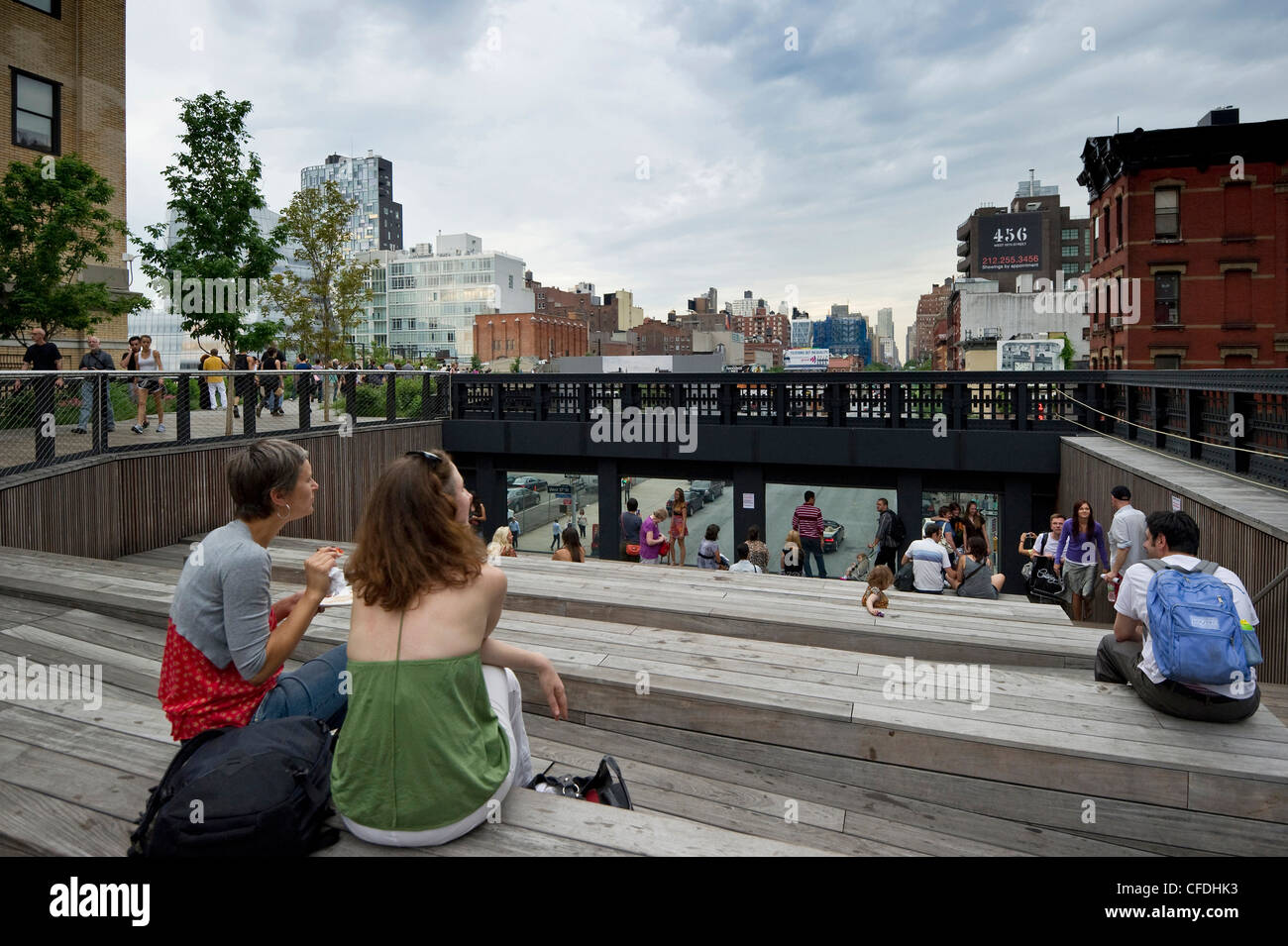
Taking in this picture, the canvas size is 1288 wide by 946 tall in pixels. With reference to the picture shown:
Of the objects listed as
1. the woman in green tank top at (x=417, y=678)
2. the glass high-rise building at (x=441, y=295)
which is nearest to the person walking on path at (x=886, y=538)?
the woman in green tank top at (x=417, y=678)

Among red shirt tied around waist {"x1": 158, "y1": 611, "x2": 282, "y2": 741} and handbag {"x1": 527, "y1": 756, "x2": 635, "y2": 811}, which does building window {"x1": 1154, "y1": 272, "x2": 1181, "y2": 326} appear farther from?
red shirt tied around waist {"x1": 158, "y1": 611, "x2": 282, "y2": 741}

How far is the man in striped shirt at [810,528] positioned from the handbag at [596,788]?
13276 mm

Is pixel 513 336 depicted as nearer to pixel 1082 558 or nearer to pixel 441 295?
pixel 441 295

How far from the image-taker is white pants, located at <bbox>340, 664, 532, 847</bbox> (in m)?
2.58

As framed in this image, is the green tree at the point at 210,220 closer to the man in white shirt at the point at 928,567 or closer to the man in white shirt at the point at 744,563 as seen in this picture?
the man in white shirt at the point at 744,563

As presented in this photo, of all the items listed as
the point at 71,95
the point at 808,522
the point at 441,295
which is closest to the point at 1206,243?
the point at 808,522

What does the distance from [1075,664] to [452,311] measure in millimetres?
155104

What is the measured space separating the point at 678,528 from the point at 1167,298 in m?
30.7

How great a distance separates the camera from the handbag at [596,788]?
311 cm

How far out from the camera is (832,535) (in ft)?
55.6

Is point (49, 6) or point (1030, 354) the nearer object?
point (49, 6)

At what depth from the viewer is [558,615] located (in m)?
6.20
